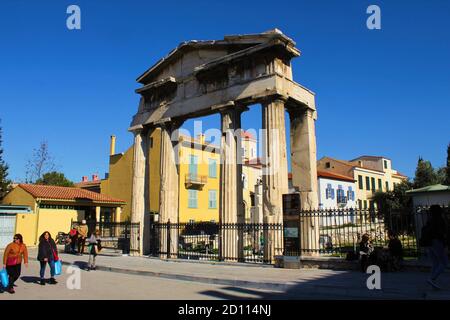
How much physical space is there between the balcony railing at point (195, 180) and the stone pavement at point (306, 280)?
23.8 m

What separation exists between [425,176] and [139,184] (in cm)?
3261

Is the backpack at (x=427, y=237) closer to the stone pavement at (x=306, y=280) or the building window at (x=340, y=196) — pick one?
the stone pavement at (x=306, y=280)

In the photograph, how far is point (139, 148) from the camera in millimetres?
19938

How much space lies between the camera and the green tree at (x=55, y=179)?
1884 inches

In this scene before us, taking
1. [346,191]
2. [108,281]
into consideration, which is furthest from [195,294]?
[346,191]

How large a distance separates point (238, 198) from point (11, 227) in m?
16.8

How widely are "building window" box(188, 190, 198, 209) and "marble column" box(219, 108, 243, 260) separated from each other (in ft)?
75.2

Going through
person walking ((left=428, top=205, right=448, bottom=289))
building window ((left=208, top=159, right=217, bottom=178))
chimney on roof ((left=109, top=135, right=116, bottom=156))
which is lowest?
person walking ((left=428, top=205, right=448, bottom=289))

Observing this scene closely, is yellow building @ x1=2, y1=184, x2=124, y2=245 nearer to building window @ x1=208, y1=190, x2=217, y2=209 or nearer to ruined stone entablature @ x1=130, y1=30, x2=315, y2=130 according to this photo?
building window @ x1=208, y1=190, x2=217, y2=209

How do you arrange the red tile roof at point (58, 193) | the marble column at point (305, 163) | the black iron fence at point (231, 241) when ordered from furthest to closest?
the red tile roof at point (58, 193) → the marble column at point (305, 163) → the black iron fence at point (231, 241)

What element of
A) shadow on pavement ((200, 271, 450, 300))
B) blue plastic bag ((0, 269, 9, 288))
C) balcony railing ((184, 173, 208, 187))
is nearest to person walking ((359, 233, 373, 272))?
shadow on pavement ((200, 271, 450, 300))

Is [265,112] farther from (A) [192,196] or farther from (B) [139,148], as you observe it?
(A) [192,196]

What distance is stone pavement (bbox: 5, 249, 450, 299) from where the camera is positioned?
25.7 ft

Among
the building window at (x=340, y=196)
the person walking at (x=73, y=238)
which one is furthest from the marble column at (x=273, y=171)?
the building window at (x=340, y=196)
